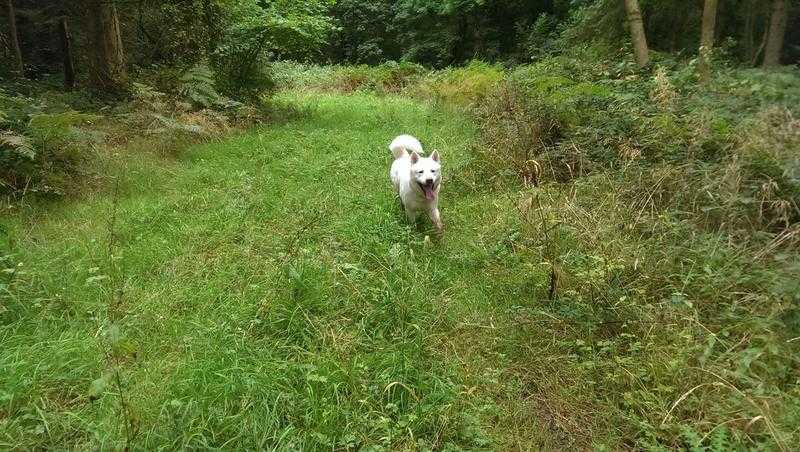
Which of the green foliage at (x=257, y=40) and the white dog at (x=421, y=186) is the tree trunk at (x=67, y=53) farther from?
the white dog at (x=421, y=186)

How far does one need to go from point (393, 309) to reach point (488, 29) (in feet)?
69.8

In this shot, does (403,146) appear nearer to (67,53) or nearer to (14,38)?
(67,53)

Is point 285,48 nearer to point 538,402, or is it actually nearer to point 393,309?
point 393,309

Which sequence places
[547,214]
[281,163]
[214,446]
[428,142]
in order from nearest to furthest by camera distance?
[214,446] < [547,214] < [281,163] < [428,142]

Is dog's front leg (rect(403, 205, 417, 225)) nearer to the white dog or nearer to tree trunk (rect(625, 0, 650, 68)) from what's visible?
the white dog

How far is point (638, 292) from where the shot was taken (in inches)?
127

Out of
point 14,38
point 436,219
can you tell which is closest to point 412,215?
point 436,219

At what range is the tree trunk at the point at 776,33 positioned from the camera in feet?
23.2

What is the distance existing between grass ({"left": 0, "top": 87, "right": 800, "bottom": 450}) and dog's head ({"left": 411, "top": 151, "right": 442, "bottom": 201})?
42 cm

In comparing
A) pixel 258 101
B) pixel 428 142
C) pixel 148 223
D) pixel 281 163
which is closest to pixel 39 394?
pixel 148 223

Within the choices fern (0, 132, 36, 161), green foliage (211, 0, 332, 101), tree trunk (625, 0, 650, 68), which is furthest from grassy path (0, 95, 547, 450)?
green foliage (211, 0, 332, 101)

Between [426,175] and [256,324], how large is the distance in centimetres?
220

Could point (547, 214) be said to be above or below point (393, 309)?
above

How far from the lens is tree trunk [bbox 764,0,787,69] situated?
7.06 meters
